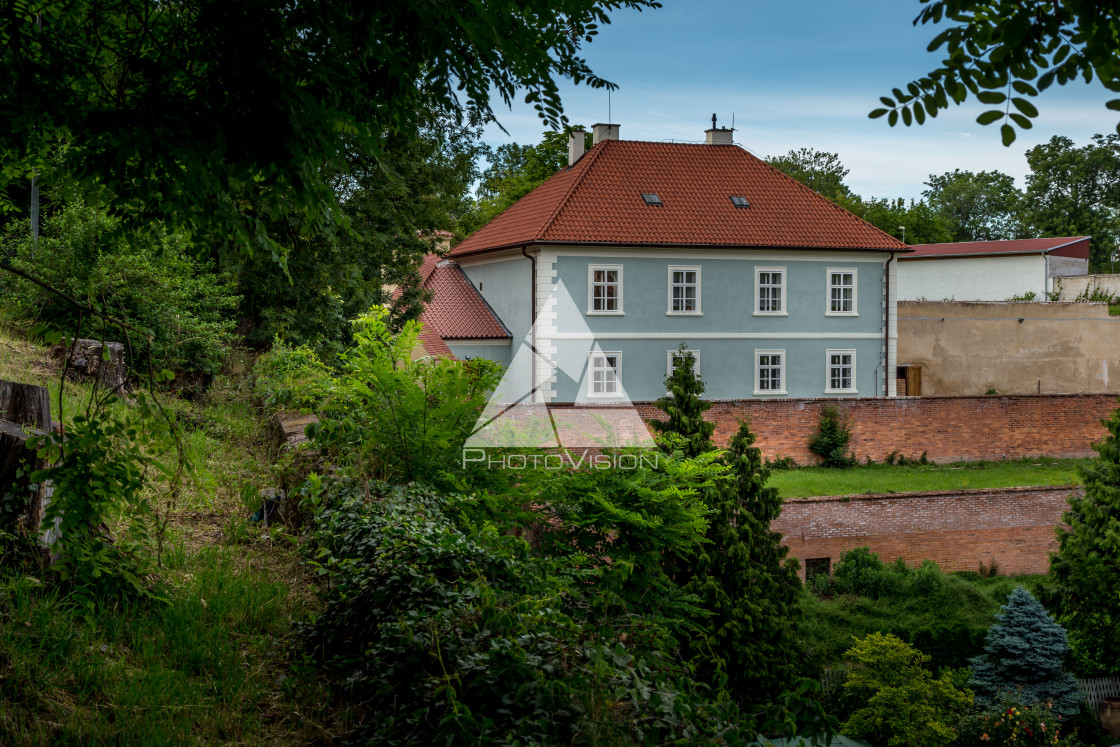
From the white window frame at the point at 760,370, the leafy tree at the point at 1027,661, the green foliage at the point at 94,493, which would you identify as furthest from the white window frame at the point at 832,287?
the green foliage at the point at 94,493

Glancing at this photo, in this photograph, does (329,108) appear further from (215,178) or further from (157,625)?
(157,625)

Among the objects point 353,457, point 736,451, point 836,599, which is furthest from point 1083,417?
point 353,457

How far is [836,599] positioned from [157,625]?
53.7ft

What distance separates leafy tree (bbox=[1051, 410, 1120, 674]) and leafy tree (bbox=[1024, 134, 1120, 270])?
1939 inches

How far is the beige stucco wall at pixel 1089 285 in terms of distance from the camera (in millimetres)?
44438

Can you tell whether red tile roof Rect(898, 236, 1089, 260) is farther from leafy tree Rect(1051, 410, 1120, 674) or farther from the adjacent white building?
leafy tree Rect(1051, 410, 1120, 674)

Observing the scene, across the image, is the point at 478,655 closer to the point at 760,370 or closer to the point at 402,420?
the point at 402,420

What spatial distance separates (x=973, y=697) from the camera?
625 inches

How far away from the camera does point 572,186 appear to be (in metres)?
27.3

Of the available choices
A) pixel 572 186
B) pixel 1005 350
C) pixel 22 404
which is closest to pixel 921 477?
pixel 572 186

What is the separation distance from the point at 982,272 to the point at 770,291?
71.2 ft

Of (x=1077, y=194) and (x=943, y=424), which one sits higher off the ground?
(x=1077, y=194)

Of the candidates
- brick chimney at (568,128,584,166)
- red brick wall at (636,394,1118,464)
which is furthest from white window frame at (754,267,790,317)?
brick chimney at (568,128,584,166)

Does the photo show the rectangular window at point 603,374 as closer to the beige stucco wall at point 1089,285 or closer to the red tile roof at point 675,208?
the red tile roof at point 675,208
